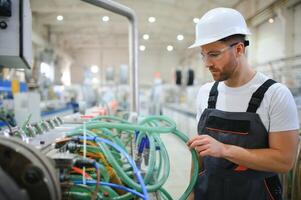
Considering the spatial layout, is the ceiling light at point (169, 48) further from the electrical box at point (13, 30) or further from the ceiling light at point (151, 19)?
the electrical box at point (13, 30)

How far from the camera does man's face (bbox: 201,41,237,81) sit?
1.09 m

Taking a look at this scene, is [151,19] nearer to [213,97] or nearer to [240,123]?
[213,97]

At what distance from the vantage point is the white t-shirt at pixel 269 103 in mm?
987

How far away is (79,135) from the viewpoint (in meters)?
0.88

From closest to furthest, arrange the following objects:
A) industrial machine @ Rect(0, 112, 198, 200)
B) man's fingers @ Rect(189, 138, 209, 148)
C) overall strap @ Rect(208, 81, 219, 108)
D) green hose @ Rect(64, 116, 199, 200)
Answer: industrial machine @ Rect(0, 112, 198, 200) < green hose @ Rect(64, 116, 199, 200) < man's fingers @ Rect(189, 138, 209, 148) < overall strap @ Rect(208, 81, 219, 108)

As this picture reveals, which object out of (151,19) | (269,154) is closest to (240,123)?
(269,154)

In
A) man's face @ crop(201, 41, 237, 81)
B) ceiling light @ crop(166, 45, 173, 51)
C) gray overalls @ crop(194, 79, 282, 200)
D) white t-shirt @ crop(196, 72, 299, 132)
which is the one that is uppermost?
ceiling light @ crop(166, 45, 173, 51)

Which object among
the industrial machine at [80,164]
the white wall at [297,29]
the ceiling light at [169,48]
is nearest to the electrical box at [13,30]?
the industrial machine at [80,164]

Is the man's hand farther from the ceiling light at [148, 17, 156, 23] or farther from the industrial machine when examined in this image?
the ceiling light at [148, 17, 156, 23]

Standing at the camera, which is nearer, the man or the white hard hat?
the man

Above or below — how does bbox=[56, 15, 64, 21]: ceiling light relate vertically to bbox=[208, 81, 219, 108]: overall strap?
above

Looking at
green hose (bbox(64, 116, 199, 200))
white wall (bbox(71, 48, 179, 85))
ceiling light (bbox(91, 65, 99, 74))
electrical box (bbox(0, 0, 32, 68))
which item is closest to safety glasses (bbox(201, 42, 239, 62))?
green hose (bbox(64, 116, 199, 200))

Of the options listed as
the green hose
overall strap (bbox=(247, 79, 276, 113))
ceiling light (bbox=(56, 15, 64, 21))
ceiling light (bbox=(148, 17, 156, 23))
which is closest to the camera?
the green hose

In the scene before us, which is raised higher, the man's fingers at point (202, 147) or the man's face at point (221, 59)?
the man's face at point (221, 59)
